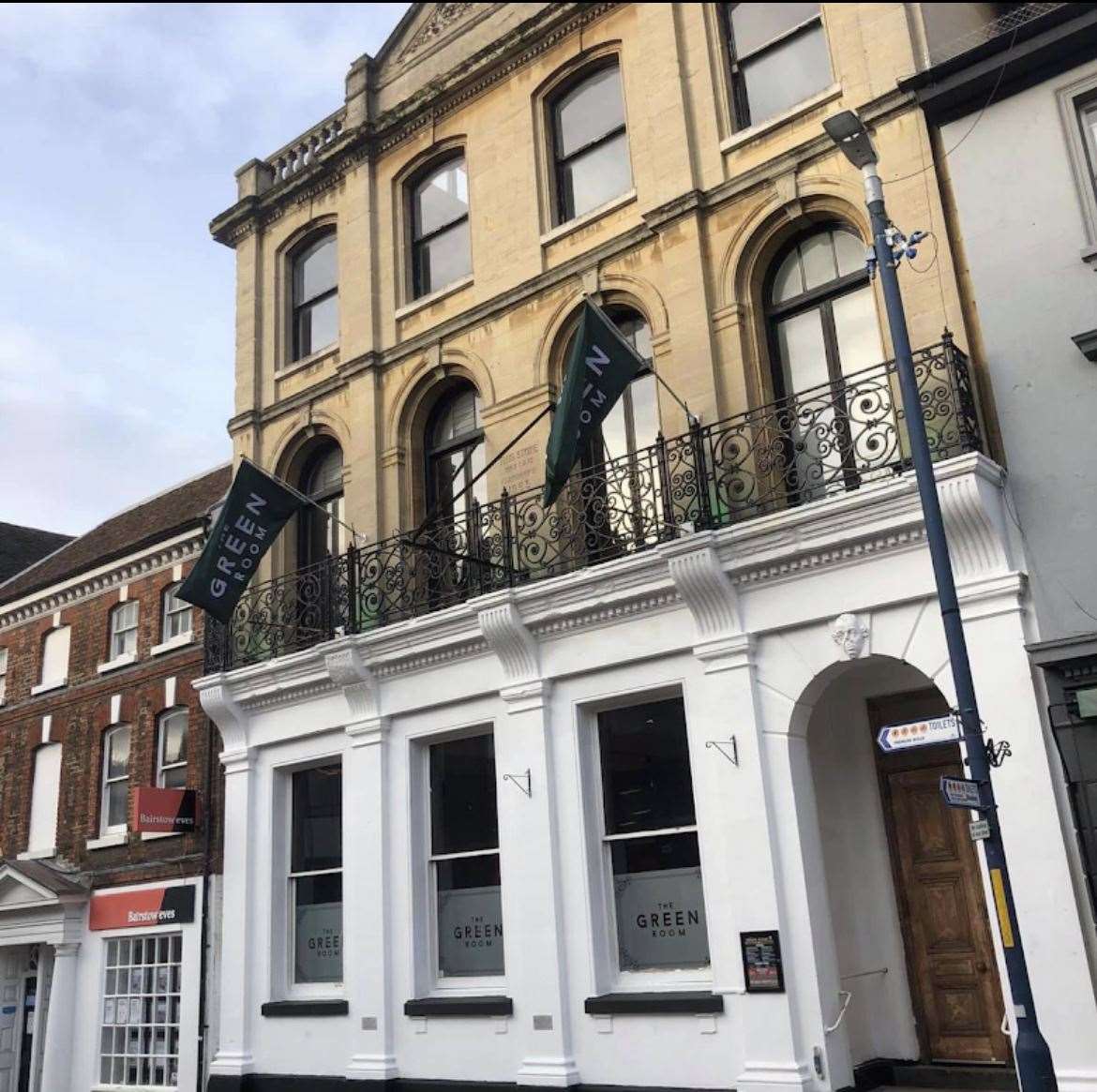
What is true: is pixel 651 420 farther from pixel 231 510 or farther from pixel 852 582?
pixel 231 510

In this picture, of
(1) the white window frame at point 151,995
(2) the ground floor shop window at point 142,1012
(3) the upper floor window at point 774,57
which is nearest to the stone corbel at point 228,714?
(1) the white window frame at point 151,995

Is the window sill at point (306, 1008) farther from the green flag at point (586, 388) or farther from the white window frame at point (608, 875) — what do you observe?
the green flag at point (586, 388)

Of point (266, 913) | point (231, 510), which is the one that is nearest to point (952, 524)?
point (231, 510)

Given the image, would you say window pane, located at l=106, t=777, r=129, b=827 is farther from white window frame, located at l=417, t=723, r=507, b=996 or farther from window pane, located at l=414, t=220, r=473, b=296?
window pane, located at l=414, t=220, r=473, b=296

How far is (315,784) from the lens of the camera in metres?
15.8

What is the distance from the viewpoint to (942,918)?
38.3ft

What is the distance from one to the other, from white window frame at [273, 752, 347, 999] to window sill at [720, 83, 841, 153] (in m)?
8.76

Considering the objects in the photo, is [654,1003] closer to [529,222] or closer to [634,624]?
[634,624]

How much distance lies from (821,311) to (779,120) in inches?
86.5

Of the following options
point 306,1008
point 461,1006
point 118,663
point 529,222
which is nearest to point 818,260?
point 529,222

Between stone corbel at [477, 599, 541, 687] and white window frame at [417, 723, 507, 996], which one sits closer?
stone corbel at [477, 599, 541, 687]

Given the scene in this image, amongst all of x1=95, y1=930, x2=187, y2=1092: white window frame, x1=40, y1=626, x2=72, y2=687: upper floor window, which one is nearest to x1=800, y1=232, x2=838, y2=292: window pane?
x1=95, y1=930, x2=187, y2=1092: white window frame

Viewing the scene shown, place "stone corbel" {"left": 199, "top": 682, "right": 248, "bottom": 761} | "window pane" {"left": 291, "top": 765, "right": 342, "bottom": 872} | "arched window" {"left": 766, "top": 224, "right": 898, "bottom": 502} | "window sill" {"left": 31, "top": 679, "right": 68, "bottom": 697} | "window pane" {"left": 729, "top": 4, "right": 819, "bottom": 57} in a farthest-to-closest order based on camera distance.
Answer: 1. "window sill" {"left": 31, "top": 679, "right": 68, "bottom": 697}
2. "stone corbel" {"left": 199, "top": 682, "right": 248, "bottom": 761}
3. "window pane" {"left": 291, "top": 765, "right": 342, "bottom": 872}
4. "window pane" {"left": 729, "top": 4, "right": 819, "bottom": 57}
5. "arched window" {"left": 766, "top": 224, "right": 898, "bottom": 502}

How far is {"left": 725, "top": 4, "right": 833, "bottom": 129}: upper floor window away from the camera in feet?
43.7
